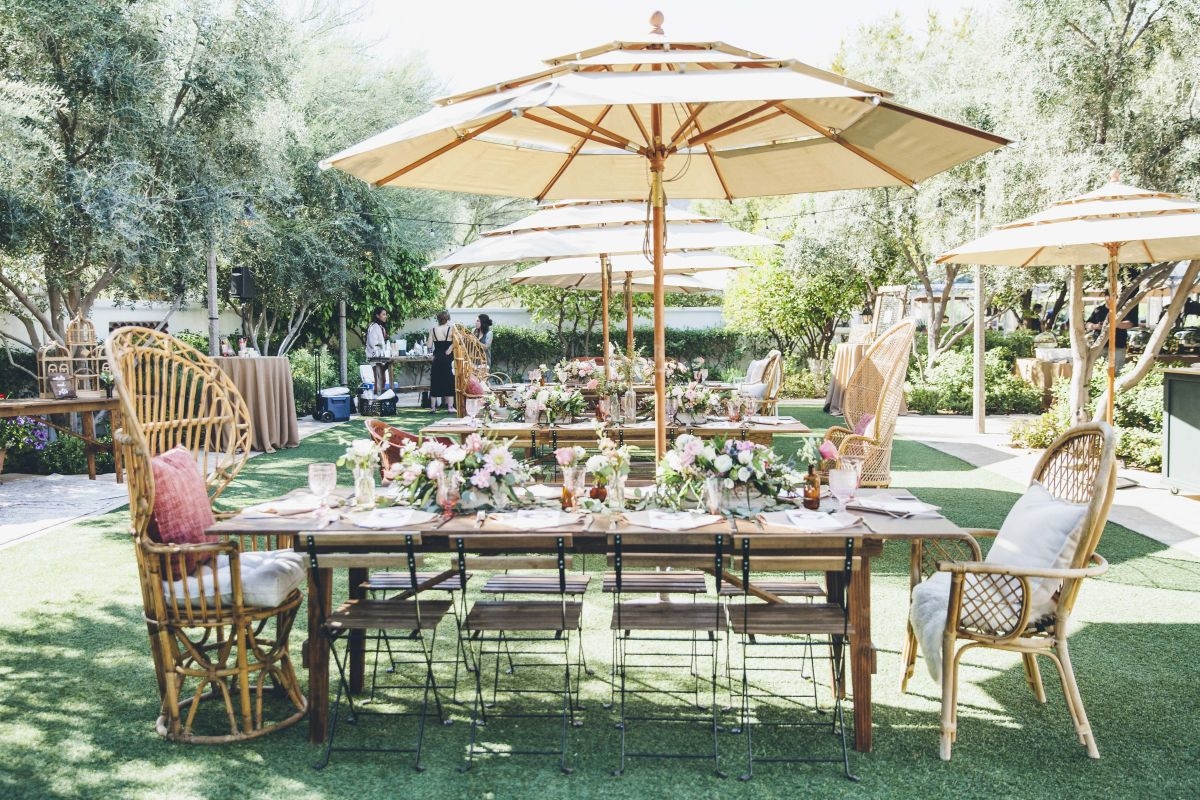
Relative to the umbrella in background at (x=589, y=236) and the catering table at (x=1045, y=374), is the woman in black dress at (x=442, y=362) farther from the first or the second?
the catering table at (x=1045, y=374)

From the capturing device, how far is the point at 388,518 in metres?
3.23

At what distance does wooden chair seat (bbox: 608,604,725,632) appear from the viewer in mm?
3057

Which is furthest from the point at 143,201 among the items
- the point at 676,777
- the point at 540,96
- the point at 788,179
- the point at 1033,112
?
the point at 1033,112

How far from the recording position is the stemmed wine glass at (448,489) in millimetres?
3340

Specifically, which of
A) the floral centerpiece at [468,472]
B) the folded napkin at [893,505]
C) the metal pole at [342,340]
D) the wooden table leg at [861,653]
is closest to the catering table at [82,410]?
the floral centerpiece at [468,472]

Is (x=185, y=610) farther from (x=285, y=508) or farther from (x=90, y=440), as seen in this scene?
(x=90, y=440)

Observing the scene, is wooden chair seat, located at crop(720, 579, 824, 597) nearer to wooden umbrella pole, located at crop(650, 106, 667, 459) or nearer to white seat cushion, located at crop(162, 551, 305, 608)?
wooden umbrella pole, located at crop(650, 106, 667, 459)

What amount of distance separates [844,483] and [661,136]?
1764mm

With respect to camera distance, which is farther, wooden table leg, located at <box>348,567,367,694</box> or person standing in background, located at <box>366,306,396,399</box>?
person standing in background, located at <box>366,306,396,399</box>

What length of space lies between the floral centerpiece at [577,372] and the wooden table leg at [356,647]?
432 centimetres

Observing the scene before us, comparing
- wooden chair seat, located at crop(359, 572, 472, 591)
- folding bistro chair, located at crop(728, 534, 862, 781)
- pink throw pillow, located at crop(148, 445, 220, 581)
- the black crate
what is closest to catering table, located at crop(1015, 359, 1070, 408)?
the black crate

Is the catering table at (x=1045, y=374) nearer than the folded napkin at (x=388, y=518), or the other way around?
the folded napkin at (x=388, y=518)

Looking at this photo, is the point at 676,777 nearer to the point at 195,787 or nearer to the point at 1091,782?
the point at 1091,782

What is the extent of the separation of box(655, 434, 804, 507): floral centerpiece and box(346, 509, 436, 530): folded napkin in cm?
91
